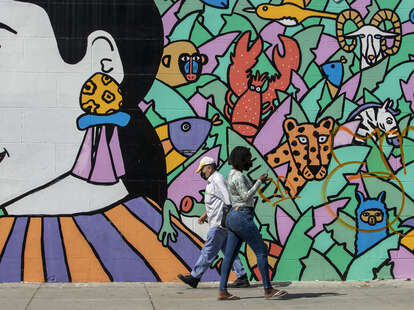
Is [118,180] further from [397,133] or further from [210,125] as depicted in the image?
[397,133]

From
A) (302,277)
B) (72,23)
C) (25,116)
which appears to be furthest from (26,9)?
(302,277)

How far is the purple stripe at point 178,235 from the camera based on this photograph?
9.47 meters

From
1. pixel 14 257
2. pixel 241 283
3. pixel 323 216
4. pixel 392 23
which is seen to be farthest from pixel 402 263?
pixel 14 257

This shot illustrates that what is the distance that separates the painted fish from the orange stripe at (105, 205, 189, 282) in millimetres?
791

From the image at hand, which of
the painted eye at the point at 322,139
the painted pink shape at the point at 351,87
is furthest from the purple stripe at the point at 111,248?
the painted pink shape at the point at 351,87

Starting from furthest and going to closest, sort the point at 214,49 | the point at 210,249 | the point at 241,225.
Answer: the point at 214,49 → the point at 210,249 → the point at 241,225

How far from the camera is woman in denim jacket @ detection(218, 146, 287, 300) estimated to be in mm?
8234

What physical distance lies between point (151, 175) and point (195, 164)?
0.58 meters

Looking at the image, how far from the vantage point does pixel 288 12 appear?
9.76 meters

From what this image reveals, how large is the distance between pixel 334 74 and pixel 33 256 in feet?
14.8

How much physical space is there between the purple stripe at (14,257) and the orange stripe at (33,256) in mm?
66

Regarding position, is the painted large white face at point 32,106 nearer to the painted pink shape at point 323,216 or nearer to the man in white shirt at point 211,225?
the man in white shirt at point 211,225

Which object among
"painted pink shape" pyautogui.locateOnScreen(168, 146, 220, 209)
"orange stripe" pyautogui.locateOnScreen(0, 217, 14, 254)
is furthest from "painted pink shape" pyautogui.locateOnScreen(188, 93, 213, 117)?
"orange stripe" pyautogui.locateOnScreen(0, 217, 14, 254)

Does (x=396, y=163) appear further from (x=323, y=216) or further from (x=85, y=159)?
(x=85, y=159)
